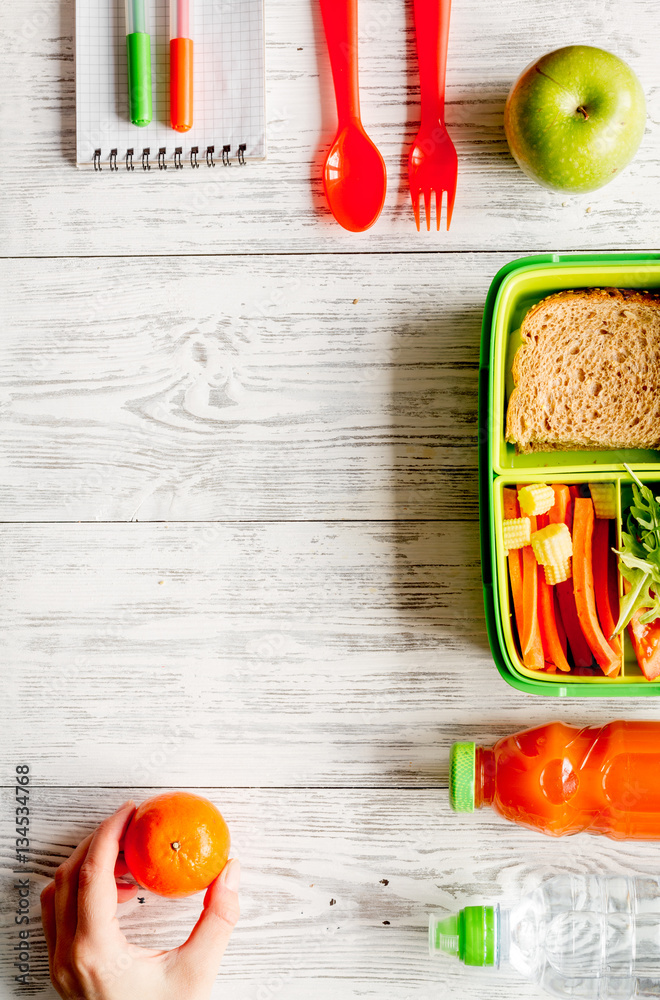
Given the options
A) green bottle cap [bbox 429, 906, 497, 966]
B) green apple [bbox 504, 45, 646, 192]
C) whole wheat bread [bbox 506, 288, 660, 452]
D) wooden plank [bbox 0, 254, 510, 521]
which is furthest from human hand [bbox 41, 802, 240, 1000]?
green apple [bbox 504, 45, 646, 192]

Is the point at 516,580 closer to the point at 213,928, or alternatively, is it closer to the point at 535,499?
the point at 535,499

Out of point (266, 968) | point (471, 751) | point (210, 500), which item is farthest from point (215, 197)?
point (266, 968)

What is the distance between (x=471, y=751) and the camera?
87cm

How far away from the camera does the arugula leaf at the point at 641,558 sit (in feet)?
2.69

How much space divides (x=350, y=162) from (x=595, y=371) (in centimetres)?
37

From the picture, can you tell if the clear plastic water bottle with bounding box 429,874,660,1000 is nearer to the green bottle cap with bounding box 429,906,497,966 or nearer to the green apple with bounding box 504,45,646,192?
the green bottle cap with bounding box 429,906,497,966

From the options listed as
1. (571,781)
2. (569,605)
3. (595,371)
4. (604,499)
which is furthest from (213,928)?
(595,371)

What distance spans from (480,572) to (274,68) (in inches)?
25.6

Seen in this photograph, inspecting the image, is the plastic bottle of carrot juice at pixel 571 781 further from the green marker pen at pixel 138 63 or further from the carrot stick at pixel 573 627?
the green marker pen at pixel 138 63

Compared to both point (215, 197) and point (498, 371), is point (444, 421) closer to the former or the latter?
point (498, 371)

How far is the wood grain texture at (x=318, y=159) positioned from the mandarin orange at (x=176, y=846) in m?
0.65

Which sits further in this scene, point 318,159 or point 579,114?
point 318,159

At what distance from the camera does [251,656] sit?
930mm

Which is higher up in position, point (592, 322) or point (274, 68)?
point (274, 68)
